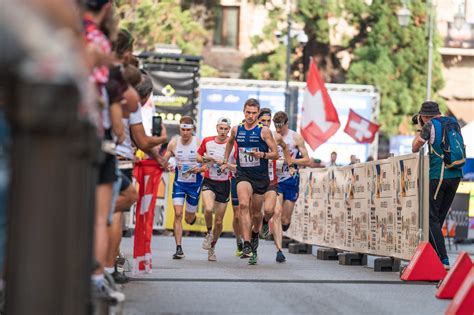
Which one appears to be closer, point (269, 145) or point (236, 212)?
point (269, 145)

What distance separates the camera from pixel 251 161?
641 inches

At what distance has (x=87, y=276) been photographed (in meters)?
4.64

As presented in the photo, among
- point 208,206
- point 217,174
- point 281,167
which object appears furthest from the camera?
point 217,174

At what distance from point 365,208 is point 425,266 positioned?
320 cm

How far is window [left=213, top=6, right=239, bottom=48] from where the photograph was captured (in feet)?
201

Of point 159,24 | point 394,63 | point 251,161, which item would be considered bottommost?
point 251,161

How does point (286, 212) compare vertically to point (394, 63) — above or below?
below

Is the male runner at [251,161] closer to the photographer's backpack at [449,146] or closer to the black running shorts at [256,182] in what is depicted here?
the black running shorts at [256,182]

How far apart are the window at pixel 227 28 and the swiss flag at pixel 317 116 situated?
32.1m

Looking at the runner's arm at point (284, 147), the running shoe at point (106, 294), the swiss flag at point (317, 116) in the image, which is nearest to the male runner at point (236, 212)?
the runner's arm at point (284, 147)

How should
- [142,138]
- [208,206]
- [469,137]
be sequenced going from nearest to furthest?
[142,138] < [208,206] < [469,137]

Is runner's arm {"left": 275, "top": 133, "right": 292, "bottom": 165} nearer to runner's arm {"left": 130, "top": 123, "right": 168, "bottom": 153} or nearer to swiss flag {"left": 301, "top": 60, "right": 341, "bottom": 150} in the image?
runner's arm {"left": 130, "top": 123, "right": 168, "bottom": 153}

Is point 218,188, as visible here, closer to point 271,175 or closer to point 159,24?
point 271,175

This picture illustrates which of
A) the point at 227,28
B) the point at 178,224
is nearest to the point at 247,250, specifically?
the point at 178,224
